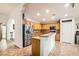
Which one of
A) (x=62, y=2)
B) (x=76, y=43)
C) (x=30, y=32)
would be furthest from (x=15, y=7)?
(x=76, y=43)

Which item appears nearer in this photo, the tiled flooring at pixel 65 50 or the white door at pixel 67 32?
the tiled flooring at pixel 65 50

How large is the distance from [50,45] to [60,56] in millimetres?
328

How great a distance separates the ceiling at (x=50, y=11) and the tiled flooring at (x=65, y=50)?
23.7 inches

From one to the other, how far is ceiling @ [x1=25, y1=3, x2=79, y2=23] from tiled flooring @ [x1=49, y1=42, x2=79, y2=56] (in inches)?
23.7

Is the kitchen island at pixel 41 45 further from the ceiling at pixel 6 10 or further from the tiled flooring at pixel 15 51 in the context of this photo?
the ceiling at pixel 6 10

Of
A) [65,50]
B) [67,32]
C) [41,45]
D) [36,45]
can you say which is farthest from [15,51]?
[67,32]

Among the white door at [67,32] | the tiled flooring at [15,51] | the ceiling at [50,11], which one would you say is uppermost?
the ceiling at [50,11]

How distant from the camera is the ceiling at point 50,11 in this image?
2199mm

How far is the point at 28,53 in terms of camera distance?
225 centimetres

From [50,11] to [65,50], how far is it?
90 centimetres

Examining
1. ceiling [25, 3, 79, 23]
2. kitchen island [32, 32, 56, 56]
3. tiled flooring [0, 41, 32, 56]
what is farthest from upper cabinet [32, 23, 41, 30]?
tiled flooring [0, 41, 32, 56]

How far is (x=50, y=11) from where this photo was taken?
226 centimetres

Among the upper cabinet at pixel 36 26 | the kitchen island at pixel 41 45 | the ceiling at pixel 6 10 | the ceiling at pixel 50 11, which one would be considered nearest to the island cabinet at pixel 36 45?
the kitchen island at pixel 41 45

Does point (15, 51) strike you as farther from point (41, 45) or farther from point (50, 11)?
point (50, 11)
